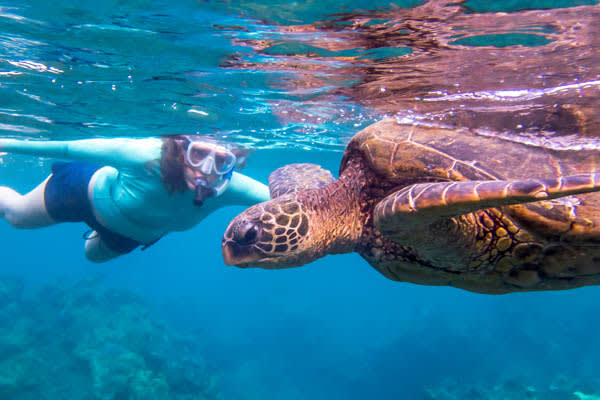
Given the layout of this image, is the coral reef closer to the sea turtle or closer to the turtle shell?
the sea turtle

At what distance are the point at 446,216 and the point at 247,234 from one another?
1569mm

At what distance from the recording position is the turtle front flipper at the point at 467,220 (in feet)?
4.80

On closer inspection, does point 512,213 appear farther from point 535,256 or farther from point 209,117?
point 209,117

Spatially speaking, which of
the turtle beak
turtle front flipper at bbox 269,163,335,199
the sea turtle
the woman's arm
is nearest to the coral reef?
the woman's arm

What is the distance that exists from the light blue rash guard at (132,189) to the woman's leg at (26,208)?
846 millimetres

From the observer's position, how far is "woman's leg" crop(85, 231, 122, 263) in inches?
240

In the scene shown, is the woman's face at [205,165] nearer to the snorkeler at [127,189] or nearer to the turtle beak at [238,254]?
the snorkeler at [127,189]

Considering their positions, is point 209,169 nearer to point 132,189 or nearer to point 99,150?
point 132,189

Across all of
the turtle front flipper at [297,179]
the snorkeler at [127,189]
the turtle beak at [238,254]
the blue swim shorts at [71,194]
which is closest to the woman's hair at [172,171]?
the snorkeler at [127,189]

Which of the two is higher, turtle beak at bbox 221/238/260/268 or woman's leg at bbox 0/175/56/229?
turtle beak at bbox 221/238/260/268

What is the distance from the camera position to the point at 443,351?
15336 mm

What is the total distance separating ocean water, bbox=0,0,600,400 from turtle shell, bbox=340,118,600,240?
3.34 ft

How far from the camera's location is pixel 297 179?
4.43 meters

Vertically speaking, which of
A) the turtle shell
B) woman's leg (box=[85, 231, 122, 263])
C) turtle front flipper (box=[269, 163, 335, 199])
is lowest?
woman's leg (box=[85, 231, 122, 263])
